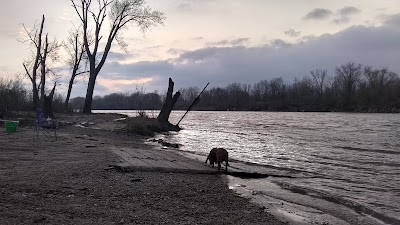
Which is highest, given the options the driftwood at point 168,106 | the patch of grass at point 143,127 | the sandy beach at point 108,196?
the driftwood at point 168,106

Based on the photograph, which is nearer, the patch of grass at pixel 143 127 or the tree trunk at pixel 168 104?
the patch of grass at pixel 143 127

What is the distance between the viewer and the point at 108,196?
Answer: 22.1 feet

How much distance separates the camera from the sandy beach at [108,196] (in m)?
5.54

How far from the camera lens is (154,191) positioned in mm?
7480

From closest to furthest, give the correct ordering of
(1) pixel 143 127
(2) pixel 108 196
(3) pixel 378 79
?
(2) pixel 108 196, (1) pixel 143 127, (3) pixel 378 79

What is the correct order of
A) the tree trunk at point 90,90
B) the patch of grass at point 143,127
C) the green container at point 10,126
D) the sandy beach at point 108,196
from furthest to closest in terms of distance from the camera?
1. the tree trunk at point 90,90
2. the patch of grass at point 143,127
3. the green container at point 10,126
4. the sandy beach at point 108,196

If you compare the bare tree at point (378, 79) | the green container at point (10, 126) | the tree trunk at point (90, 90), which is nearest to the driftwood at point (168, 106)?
the tree trunk at point (90, 90)

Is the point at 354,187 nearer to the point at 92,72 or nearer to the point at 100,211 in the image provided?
the point at 100,211

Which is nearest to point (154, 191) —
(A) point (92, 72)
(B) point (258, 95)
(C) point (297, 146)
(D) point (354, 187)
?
(D) point (354, 187)

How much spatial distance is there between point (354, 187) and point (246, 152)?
801cm

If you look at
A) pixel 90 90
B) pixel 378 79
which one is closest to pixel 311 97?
pixel 378 79

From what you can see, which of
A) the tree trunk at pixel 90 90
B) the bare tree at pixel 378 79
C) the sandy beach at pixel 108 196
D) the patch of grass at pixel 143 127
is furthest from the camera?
the bare tree at pixel 378 79

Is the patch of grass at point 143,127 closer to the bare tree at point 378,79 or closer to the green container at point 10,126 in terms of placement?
the green container at point 10,126

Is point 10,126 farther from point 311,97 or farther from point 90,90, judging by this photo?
point 311,97
